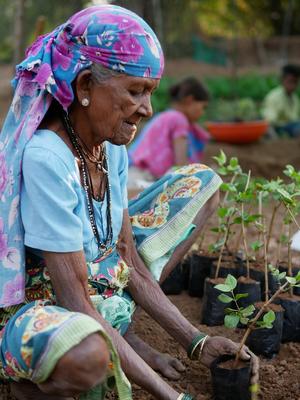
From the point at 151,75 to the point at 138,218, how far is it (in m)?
Result: 0.72

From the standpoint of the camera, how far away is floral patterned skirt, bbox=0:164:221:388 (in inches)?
62.6

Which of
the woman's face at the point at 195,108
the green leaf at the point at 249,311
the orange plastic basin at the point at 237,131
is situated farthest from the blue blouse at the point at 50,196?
the orange plastic basin at the point at 237,131

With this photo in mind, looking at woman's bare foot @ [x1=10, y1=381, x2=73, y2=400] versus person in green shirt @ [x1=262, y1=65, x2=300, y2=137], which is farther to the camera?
person in green shirt @ [x1=262, y1=65, x2=300, y2=137]

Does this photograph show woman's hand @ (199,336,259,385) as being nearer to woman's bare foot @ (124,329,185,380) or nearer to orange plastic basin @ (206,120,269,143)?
woman's bare foot @ (124,329,185,380)

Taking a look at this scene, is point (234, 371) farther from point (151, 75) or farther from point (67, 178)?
point (151, 75)

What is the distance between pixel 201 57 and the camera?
16.6 m

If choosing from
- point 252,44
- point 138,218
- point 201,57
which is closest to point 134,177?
point 138,218

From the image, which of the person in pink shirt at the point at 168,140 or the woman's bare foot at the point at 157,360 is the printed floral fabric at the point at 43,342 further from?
the person in pink shirt at the point at 168,140

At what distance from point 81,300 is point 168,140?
11.3 feet

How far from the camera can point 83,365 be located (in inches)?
59.3

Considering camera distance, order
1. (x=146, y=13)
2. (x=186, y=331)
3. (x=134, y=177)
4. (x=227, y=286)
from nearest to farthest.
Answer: (x=227, y=286), (x=186, y=331), (x=134, y=177), (x=146, y=13)

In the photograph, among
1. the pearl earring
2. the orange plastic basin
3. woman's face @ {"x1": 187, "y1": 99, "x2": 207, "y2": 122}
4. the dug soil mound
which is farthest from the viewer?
the orange plastic basin

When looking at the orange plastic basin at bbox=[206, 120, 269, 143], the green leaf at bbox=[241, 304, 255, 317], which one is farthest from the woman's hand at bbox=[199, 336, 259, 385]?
the orange plastic basin at bbox=[206, 120, 269, 143]

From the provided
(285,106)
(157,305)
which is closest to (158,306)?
(157,305)
